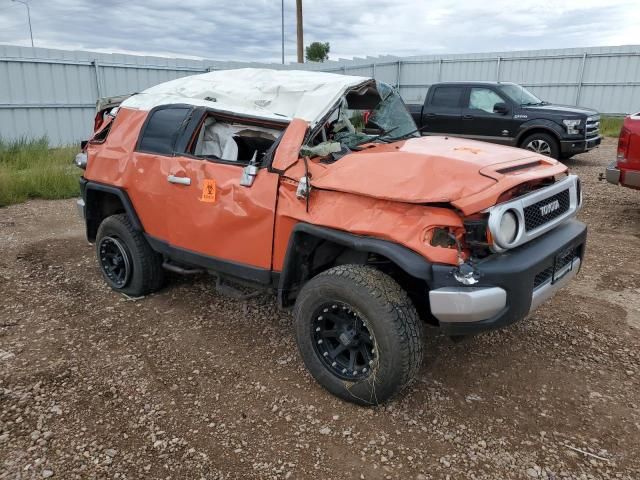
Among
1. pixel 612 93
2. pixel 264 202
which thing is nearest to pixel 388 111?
pixel 264 202

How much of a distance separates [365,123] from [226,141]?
1.11m

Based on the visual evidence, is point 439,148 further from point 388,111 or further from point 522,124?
point 522,124

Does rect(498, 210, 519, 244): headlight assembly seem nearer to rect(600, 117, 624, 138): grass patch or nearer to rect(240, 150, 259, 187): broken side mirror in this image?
rect(240, 150, 259, 187): broken side mirror

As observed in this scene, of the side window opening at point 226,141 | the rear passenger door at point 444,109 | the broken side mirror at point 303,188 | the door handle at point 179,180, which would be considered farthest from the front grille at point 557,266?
the rear passenger door at point 444,109

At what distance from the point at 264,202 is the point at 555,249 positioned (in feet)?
5.84

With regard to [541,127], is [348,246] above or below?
below

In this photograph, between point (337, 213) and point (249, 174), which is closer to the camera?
point (337, 213)

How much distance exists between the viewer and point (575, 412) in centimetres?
298

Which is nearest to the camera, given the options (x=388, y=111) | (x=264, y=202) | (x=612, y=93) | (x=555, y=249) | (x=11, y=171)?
(x=555, y=249)

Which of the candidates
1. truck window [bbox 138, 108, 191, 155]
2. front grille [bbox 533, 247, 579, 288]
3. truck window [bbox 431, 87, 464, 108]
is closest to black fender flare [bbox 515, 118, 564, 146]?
truck window [bbox 431, 87, 464, 108]

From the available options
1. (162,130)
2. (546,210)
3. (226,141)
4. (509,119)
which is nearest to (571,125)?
(509,119)

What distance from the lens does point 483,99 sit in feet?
36.6

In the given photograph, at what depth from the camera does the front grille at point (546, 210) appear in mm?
2898

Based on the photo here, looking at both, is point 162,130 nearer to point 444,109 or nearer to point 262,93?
point 262,93
